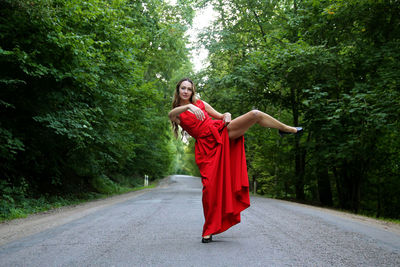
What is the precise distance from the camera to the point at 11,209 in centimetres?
778

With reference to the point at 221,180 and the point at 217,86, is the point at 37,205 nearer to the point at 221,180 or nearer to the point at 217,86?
the point at 221,180

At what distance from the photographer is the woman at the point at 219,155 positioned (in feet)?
13.2

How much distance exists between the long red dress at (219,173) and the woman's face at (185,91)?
0.70 feet

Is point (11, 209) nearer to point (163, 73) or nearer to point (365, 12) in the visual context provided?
point (365, 12)

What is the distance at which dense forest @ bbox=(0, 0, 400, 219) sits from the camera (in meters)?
8.16

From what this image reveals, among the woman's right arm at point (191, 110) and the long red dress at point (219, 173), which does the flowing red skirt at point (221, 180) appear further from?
the woman's right arm at point (191, 110)

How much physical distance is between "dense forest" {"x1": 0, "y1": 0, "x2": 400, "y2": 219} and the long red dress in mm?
4974

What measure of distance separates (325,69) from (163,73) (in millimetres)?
13220

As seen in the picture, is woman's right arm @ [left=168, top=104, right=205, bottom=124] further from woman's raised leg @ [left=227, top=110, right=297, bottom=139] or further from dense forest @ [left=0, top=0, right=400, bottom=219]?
dense forest @ [left=0, top=0, right=400, bottom=219]

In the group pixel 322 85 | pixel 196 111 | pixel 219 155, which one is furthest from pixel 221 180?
pixel 322 85

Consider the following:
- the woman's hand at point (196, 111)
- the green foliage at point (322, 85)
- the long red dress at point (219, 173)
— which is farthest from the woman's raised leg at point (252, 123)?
the green foliage at point (322, 85)

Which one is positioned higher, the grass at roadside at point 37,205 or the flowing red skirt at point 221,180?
the flowing red skirt at point 221,180

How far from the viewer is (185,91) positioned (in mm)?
4391

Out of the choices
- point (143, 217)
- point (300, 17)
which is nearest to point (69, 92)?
point (143, 217)
